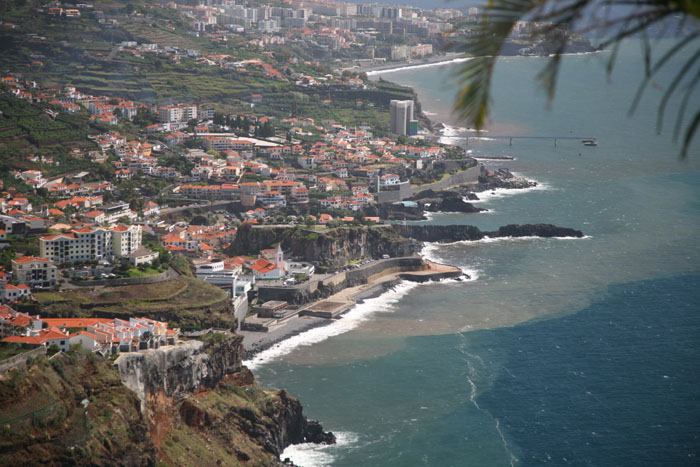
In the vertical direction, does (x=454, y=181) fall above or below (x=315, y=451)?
above

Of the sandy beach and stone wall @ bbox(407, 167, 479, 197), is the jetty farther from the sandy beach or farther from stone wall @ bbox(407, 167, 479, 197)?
the sandy beach

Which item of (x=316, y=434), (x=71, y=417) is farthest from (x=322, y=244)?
(x=71, y=417)

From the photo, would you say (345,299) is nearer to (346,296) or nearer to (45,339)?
(346,296)

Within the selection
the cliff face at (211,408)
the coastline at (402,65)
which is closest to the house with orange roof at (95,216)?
the cliff face at (211,408)

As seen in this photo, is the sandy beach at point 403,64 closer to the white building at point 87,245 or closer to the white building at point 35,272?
the white building at point 87,245

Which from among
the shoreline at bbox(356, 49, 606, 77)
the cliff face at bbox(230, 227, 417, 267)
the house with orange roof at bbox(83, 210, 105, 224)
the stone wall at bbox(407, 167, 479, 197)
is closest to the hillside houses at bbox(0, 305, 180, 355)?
the house with orange roof at bbox(83, 210, 105, 224)

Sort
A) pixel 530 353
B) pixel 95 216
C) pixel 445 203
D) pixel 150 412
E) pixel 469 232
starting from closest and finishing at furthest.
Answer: pixel 150 412 → pixel 530 353 → pixel 95 216 → pixel 469 232 → pixel 445 203
